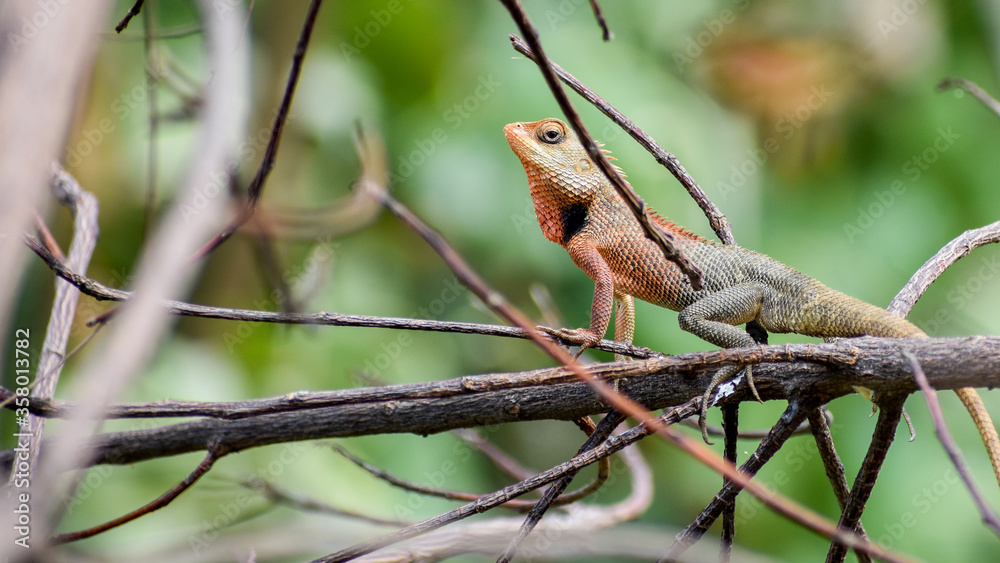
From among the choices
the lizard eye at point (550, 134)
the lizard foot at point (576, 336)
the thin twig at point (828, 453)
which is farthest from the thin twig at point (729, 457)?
the lizard eye at point (550, 134)

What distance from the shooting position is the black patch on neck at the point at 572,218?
2.52 meters

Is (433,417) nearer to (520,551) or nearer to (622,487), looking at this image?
(520,551)

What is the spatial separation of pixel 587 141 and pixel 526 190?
306 centimetres

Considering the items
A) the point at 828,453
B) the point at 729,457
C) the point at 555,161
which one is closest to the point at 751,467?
the point at 729,457

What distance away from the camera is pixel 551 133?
2.55 metres

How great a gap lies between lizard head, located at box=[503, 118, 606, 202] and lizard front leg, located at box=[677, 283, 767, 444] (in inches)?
25.0

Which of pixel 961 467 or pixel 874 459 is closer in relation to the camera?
pixel 961 467

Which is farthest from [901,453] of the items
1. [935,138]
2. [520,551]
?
[520,551]

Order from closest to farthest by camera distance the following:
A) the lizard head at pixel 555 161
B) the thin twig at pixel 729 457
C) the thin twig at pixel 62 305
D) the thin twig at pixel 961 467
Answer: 1. the thin twig at pixel 961 467
2. the thin twig at pixel 729 457
3. the thin twig at pixel 62 305
4. the lizard head at pixel 555 161

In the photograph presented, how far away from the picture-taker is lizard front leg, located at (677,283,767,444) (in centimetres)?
187

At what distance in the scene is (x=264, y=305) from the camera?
164 inches

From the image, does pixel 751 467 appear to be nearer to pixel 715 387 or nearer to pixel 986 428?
pixel 715 387

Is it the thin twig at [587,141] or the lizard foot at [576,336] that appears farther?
the lizard foot at [576,336]

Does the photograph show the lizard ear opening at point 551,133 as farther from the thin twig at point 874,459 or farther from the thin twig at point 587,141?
the thin twig at point 874,459
